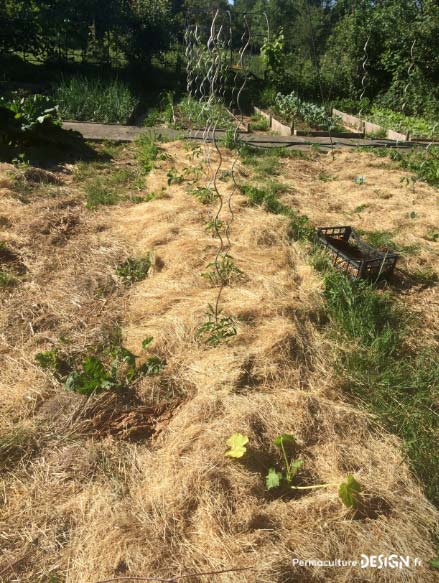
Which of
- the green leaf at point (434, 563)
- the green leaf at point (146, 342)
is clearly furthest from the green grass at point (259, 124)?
the green leaf at point (434, 563)

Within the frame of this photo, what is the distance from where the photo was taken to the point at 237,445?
199cm

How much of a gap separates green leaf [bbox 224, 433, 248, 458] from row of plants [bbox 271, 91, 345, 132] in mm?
7982

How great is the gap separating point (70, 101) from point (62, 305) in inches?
260

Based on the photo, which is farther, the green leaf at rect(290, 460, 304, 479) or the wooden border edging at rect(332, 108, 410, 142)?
the wooden border edging at rect(332, 108, 410, 142)

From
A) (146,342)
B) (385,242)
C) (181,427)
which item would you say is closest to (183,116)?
(385,242)

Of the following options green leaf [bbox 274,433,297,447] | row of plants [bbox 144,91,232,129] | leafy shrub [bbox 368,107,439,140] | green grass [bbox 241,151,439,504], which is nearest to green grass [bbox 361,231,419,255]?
green grass [bbox 241,151,439,504]

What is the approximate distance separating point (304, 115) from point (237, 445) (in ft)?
28.7

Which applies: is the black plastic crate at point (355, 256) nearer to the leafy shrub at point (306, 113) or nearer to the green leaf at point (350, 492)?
the green leaf at point (350, 492)

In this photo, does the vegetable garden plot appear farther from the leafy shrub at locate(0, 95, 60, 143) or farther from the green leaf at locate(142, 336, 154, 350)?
the green leaf at locate(142, 336, 154, 350)

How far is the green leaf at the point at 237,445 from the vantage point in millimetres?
1949

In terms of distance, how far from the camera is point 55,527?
173 cm

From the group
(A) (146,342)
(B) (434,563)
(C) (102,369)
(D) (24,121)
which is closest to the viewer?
(B) (434,563)

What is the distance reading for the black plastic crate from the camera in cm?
346

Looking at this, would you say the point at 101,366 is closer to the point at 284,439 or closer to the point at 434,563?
the point at 284,439
